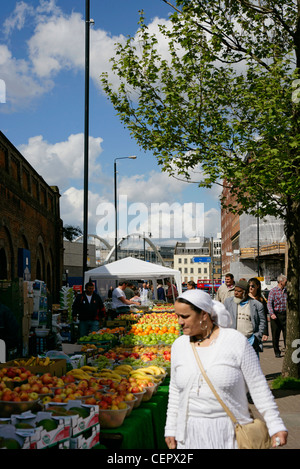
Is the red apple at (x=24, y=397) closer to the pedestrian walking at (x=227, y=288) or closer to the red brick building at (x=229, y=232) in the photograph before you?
the pedestrian walking at (x=227, y=288)

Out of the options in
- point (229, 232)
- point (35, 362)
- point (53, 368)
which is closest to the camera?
point (53, 368)

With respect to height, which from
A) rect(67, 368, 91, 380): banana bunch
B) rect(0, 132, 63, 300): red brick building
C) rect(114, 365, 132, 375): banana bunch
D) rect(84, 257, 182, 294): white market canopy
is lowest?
rect(114, 365, 132, 375): banana bunch

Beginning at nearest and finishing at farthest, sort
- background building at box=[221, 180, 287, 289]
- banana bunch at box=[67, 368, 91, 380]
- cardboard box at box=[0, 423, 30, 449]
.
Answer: cardboard box at box=[0, 423, 30, 449], banana bunch at box=[67, 368, 91, 380], background building at box=[221, 180, 287, 289]

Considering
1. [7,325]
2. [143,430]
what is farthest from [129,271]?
[143,430]

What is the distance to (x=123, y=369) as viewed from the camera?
674 centimetres

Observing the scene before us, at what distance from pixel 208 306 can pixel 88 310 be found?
31.8 feet

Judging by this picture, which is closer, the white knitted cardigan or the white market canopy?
the white knitted cardigan

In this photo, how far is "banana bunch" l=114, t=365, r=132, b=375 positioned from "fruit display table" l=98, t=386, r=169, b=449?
50cm

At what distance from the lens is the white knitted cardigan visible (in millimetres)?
3510

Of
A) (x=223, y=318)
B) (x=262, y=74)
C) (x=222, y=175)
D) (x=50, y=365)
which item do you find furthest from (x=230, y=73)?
(x=223, y=318)

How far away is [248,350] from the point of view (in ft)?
11.8

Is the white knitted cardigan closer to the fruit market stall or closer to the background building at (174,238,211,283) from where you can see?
the fruit market stall

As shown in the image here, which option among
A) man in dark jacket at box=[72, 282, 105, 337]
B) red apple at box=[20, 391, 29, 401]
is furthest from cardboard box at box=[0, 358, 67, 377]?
man in dark jacket at box=[72, 282, 105, 337]

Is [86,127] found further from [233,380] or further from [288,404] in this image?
[233,380]
